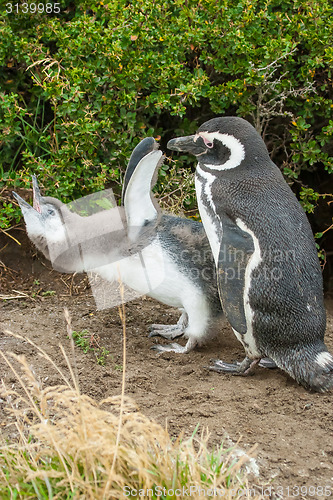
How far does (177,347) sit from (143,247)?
0.61 metres

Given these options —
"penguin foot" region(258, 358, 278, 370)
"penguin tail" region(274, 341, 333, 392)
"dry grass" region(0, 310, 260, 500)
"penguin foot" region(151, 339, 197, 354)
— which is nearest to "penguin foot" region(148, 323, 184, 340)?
"penguin foot" region(151, 339, 197, 354)

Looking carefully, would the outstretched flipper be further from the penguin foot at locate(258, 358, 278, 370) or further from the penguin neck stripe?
the penguin foot at locate(258, 358, 278, 370)

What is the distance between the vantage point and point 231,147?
2.87 meters

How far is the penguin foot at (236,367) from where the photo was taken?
2.99 m

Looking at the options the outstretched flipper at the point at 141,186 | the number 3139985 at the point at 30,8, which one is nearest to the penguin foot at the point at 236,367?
the outstretched flipper at the point at 141,186

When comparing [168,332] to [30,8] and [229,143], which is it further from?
[30,8]

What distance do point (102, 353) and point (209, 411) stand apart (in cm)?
82

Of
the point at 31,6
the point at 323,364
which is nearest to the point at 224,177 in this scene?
the point at 323,364

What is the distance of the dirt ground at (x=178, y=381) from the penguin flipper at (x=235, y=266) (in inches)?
14.5

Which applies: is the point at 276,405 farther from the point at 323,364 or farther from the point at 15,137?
the point at 15,137

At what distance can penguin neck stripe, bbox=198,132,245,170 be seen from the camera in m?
2.86

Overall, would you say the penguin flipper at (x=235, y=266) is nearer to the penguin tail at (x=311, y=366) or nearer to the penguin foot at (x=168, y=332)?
the penguin tail at (x=311, y=366)

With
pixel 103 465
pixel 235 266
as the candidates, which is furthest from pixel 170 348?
pixel 103 465

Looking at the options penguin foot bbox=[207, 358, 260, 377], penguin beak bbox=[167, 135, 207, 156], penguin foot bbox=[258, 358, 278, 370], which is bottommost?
penguin foot bbox=[258, 358, 278, 370]
